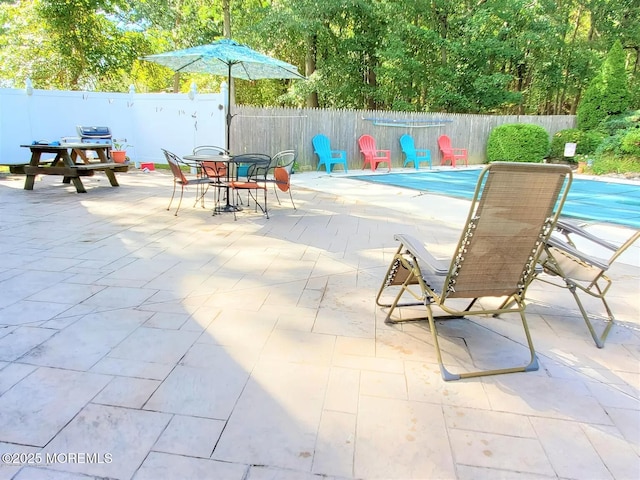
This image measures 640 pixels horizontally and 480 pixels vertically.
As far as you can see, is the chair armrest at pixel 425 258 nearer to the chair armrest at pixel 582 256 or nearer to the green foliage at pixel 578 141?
the chair armrest at pixel 582 256

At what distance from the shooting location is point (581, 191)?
350 inches

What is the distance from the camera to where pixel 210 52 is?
5523mm

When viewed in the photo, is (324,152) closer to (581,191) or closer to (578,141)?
(581,191)

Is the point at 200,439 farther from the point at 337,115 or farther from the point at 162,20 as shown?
the point at 162,20

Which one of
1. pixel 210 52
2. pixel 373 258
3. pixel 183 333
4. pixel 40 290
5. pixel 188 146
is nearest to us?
pixel 183 333

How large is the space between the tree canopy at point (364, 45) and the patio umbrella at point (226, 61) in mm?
9261

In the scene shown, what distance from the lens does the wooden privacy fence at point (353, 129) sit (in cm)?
955

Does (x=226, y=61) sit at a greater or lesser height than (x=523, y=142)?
greater

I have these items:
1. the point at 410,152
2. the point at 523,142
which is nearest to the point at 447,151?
the point at 410,152

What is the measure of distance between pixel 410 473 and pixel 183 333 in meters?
1.45

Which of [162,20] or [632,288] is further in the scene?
[162,20]

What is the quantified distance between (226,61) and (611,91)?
1428 centimetres

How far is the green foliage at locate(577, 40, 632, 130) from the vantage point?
561 inches

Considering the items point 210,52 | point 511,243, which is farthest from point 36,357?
point 210,52
